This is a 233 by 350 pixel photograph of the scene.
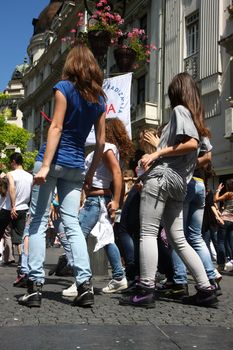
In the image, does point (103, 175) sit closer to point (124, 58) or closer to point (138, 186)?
point (138, 186)

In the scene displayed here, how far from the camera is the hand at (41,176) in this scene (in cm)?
368

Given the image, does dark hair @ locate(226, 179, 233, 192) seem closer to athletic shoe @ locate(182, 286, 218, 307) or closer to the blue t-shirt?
athletic shoe @ locate(182, 286, 218, 307)

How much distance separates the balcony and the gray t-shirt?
59.1 ft

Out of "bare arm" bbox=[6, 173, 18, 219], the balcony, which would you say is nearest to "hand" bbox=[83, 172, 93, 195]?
"bare arm" bbox=[6, 173, 18, 219]

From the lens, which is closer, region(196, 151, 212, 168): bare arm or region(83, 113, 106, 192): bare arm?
region(83, 113, 106, 192): bare arm

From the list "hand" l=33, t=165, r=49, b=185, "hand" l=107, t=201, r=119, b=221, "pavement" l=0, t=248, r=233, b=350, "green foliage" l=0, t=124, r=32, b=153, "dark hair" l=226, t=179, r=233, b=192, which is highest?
"green foliage" l=0, t=124, r=32, b=153

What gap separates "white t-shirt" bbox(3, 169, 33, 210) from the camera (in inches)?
313

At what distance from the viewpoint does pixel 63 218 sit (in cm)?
400

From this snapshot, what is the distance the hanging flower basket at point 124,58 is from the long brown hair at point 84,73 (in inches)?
155

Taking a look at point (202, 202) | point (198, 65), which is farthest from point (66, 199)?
A: point (198, 65)

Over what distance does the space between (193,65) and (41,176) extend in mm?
19410

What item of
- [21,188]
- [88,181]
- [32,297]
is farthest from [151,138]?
[21,188]

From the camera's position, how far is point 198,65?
71.3 feet

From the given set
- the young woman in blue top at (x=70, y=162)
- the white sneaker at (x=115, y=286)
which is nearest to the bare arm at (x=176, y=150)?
the young woman in blue top at (x=70, y=162)
